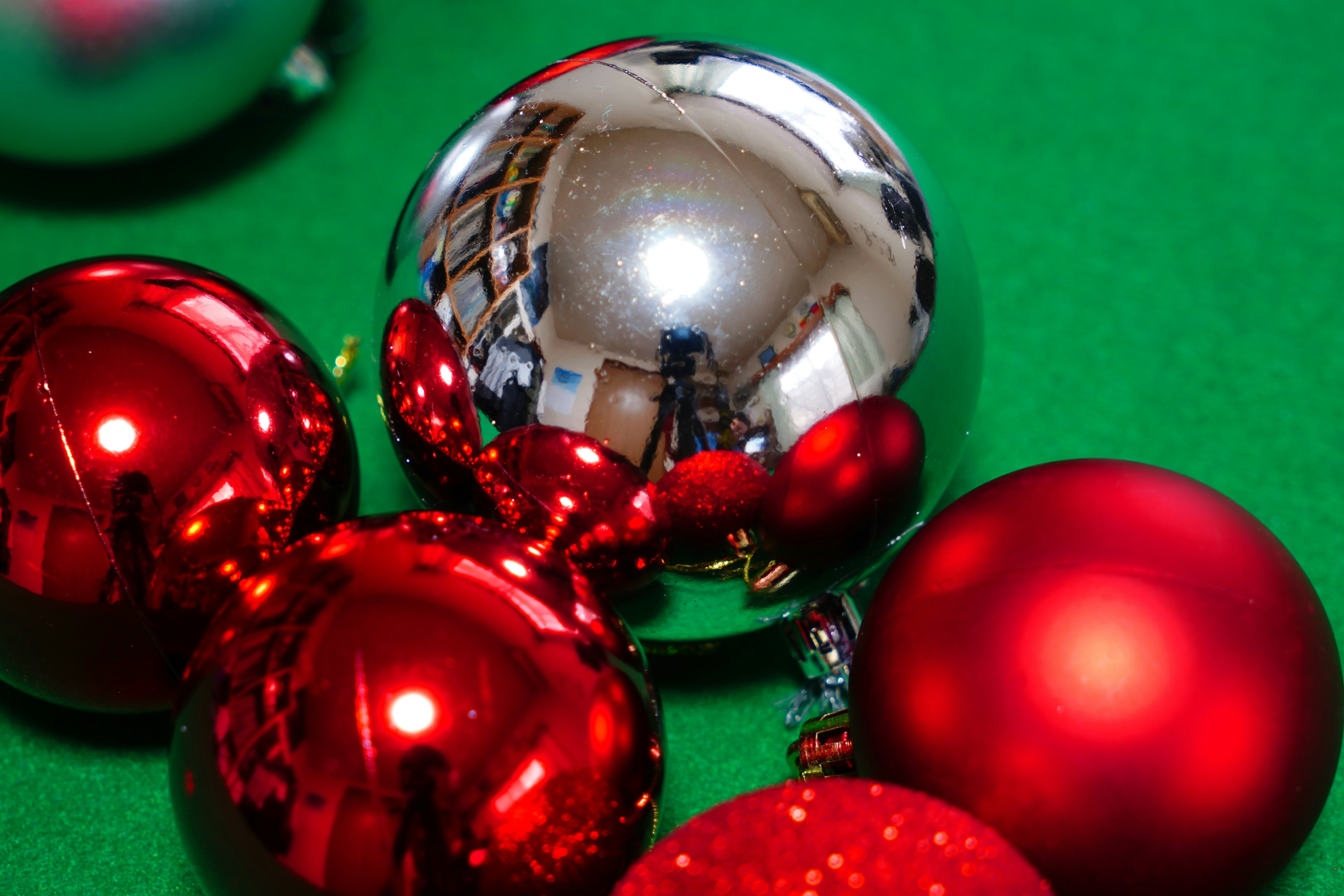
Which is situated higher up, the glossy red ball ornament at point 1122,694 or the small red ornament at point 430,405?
the small red ornament at point 430,405

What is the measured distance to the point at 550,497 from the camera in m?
0.99

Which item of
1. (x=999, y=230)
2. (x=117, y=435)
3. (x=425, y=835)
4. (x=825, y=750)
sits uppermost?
(x=117, y=435)

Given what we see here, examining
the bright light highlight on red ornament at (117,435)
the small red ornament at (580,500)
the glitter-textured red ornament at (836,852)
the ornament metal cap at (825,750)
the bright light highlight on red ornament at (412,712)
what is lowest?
the ornament metal cap at (825,750)

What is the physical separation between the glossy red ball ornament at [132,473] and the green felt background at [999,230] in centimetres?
26

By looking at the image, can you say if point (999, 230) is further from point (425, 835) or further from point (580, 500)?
point (425, 835)

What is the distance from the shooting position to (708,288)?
0.92 m

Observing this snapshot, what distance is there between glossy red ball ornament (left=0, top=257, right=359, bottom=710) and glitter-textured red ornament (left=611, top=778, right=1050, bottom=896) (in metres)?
0.47

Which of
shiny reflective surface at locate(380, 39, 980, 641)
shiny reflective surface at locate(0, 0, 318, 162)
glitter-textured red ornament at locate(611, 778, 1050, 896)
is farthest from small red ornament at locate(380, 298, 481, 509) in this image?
shiny reflective surface at locate(0, 0, 318, 162)

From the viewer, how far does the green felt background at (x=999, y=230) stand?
4.02ft

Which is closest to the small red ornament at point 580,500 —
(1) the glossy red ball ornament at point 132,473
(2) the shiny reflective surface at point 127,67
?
(1) the glossy red ball ornament at point 132,473

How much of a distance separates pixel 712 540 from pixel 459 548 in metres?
0.23

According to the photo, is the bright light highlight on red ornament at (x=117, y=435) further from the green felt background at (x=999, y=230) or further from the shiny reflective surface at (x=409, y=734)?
the green felt background at (x=999, y=230)

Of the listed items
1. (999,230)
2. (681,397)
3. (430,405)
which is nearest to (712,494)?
(681,397)

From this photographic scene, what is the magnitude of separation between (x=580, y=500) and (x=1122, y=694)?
0.45 m
